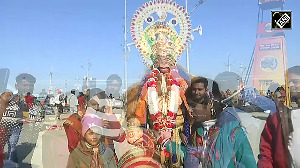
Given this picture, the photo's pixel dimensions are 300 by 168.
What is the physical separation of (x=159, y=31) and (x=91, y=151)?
6.08 feet

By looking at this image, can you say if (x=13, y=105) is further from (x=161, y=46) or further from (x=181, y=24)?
(x=181, y=24)

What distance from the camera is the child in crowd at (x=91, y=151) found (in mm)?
2383

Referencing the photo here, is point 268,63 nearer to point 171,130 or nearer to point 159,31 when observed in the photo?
point 159,31

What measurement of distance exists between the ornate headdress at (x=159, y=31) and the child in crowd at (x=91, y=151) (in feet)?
4.36

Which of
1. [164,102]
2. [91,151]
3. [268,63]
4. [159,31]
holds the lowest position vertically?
[91,151]

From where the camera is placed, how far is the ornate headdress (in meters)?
3.66

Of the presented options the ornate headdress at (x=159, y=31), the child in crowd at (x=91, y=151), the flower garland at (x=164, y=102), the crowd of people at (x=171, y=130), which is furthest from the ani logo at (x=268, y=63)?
the child in crowd at (x=91, y=151)

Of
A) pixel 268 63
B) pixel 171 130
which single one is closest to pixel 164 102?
pixel 171 130

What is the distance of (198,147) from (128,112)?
0.79 meters

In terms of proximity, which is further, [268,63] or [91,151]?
[268,63]

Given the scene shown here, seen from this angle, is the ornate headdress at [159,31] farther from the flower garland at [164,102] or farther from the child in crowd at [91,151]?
the child in crowd at [91,151]

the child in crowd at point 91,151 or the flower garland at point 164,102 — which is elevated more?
the flower garland at point 164,102

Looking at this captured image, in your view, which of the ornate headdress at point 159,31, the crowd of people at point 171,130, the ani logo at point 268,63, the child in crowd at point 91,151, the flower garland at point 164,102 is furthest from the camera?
the ani logo at point 268,63

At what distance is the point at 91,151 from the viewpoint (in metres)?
2.41
